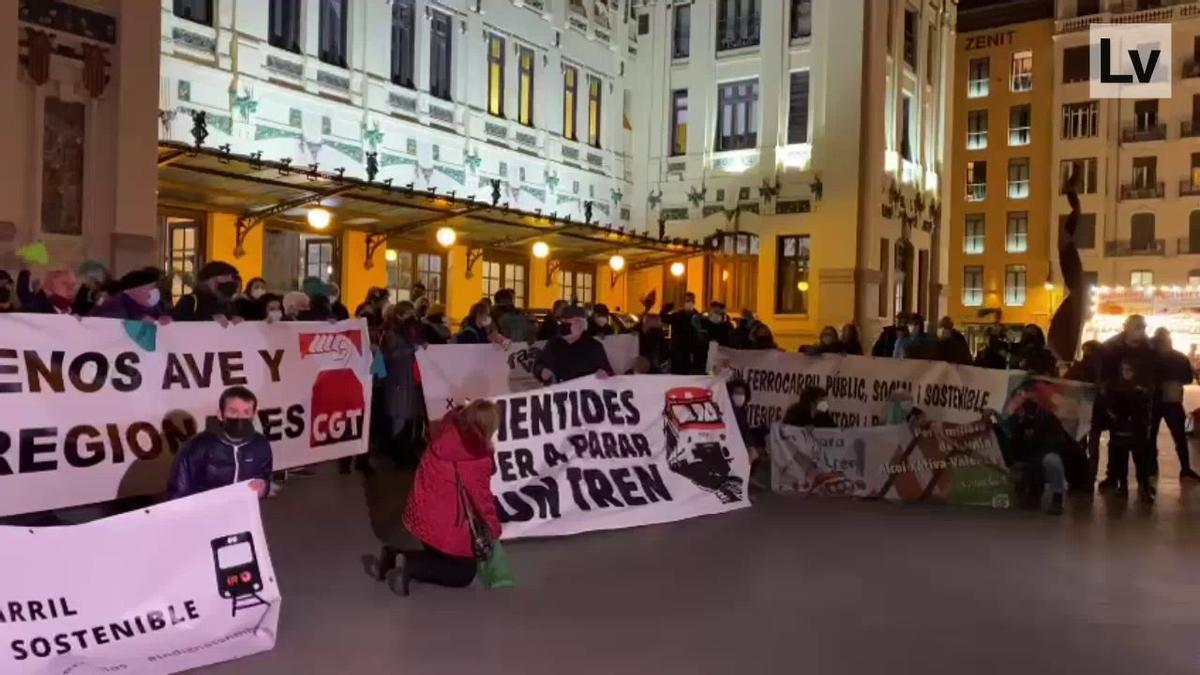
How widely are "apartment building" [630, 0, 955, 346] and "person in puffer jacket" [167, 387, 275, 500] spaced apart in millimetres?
24361

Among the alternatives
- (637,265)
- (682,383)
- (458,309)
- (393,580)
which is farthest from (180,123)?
(637,265)

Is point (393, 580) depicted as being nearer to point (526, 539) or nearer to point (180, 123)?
point (526, 539)

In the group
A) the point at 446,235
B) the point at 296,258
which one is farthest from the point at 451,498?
the point at 296,258

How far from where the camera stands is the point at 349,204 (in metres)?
20.1

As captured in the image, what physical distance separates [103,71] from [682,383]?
31.1 feet

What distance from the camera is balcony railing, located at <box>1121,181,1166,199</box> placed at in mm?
56500

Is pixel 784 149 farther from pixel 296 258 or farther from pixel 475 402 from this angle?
pixel 475 402

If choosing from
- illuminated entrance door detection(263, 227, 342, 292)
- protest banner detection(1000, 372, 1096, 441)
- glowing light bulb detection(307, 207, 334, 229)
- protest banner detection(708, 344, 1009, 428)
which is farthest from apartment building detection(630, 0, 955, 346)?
protest banner detection(1000, 372, 1096, 441)

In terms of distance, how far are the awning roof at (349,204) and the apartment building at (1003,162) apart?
3847 centimetres

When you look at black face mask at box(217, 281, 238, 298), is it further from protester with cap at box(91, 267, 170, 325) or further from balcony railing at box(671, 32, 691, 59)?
balcony railing at box(671, 32, 691, 59)

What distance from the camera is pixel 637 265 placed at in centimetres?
3061

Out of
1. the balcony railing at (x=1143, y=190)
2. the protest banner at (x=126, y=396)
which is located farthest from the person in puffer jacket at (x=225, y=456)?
the balcony railing at (x=1143, y=190)

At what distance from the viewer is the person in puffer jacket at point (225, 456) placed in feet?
22.3

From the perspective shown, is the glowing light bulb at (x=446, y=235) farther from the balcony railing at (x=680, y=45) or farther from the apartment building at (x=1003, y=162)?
the apartment building at (x=1003, y=162)
